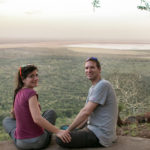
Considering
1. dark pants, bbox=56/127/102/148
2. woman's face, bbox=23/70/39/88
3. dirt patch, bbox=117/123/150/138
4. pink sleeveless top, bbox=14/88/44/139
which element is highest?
woman's face, bbox=23/70/39/88

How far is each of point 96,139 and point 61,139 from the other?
32 centimetres

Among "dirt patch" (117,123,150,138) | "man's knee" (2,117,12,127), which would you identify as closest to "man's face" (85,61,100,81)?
"man's knee" (2,117,12,127)

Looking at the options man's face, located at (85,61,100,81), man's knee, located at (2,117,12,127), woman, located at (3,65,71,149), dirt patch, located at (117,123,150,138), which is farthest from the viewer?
dirt patch, located at (117,123,150,138)

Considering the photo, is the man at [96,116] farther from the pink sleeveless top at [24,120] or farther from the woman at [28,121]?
the pink sleeveless top at [24,120]

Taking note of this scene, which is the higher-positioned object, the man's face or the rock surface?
the man's face

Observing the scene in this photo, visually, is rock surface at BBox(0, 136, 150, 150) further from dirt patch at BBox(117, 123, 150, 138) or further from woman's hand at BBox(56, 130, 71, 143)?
dirt patch at BBox(117, 123, 150, 138)

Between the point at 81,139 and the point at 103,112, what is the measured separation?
1.05 feet

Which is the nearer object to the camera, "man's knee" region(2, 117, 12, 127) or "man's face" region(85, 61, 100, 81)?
"man's face" region(85, 61, 100, 81)

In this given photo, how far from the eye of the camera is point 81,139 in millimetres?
2426

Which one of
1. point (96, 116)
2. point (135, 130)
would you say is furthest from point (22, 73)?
point (135, 130)

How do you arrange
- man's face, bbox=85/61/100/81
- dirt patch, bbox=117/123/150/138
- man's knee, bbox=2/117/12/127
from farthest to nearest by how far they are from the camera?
dirt patch, bbox=117/123/150/138
man's knee, bbox=2/117/12/127
man's face, bbox=85/61/100/81

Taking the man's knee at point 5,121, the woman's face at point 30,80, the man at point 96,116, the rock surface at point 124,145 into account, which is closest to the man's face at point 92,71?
the man at point 96,116

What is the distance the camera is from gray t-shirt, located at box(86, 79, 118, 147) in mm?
2346

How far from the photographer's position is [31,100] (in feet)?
7.49
